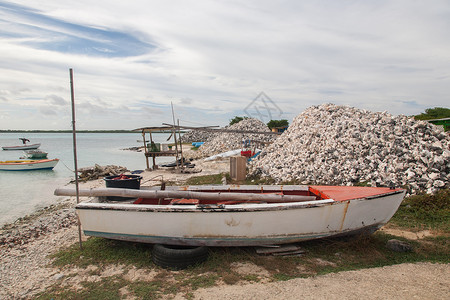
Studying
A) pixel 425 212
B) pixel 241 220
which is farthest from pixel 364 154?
pixel 241 220

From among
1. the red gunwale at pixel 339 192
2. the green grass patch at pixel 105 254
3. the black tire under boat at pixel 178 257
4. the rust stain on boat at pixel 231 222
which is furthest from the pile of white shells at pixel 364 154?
the green grass patch at pixel 105 254

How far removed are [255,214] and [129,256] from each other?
8.27 ft

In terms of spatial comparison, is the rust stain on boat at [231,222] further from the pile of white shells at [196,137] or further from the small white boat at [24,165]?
the pile of white shells at [196,137]

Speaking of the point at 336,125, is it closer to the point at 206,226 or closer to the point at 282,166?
the point at 282,166

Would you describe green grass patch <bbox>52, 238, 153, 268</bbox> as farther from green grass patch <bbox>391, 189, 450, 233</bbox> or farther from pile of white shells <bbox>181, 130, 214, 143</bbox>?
pile of white shells <bbox>181, 130, 214, 143</bbox>

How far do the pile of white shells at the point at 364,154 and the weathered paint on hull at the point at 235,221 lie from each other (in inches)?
133

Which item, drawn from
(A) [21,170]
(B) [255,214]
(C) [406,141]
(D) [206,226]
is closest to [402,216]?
(C) [406,141]

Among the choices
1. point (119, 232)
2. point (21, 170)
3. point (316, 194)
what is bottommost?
point (21, 170)

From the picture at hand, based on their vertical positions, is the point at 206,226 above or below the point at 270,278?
above

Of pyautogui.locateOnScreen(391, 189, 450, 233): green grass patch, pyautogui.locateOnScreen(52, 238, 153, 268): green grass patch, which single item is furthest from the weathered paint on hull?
pyautogui.locateOnScreen(391, 189, 450, 233): green grass patch

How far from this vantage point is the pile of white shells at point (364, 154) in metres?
8.00

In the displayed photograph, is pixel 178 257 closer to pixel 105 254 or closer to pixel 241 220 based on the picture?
pixel 241 220

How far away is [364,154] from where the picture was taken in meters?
9.41

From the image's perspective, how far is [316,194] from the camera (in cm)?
642
